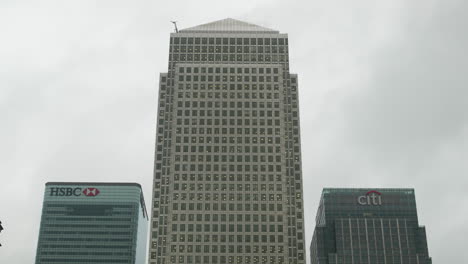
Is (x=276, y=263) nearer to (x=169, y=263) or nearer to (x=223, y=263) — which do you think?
(x=223, y=263)

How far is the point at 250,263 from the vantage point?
19988 centimetres

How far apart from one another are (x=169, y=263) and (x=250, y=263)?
88.5 feet

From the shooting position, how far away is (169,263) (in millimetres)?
199125

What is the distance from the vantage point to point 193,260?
19888 centimetres

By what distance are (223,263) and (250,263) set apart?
29.6 feet

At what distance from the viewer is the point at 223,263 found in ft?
654

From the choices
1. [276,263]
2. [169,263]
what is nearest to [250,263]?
[276,263]

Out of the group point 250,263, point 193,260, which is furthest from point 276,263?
point 193,260

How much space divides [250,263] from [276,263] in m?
8.68

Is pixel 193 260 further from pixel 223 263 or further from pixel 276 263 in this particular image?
pixel 276 263

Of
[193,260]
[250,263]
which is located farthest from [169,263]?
[250,263]

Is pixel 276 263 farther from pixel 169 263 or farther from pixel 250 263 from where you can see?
pixel 169 263

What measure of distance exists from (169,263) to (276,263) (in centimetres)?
3566

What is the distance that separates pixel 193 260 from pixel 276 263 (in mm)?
27694
